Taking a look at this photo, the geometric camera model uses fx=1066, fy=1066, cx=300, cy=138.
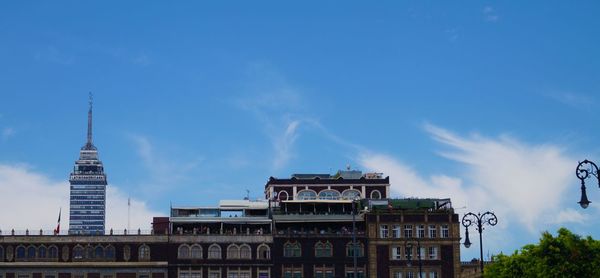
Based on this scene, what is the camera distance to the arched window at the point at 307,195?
163750mm

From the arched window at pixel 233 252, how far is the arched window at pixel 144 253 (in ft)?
36.4

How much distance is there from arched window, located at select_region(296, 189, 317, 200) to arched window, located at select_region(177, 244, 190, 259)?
2365 centimetres

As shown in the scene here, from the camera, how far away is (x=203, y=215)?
153m

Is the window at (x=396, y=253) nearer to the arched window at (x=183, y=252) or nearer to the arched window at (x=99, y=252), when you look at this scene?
the arched window at (x=183, y=252)

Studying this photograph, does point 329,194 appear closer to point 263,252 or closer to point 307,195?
point 307,195

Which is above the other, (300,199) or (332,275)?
(300,199)

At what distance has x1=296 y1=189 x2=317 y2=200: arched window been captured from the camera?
163750mm

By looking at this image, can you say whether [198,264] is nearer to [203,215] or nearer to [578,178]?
[203,215]

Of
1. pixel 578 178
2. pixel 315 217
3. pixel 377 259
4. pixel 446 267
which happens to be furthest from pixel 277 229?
pixel 578 178

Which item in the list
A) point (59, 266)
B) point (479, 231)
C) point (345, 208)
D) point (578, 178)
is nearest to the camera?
point (578, 178)

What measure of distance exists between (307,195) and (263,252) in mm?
19294

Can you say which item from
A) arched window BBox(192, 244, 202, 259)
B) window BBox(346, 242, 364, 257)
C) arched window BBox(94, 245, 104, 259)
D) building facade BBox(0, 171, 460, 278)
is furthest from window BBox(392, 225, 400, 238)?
arched window BBox(94, 245, 104, 259)

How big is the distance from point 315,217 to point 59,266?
1414 inches

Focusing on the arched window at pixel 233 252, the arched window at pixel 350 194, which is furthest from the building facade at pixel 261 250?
the arched window at pixel 350 194
